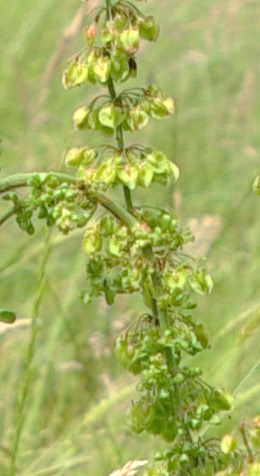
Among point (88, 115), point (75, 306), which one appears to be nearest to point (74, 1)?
point (75, 306)

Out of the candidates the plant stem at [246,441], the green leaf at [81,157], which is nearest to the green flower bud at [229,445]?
the plant stem at [246,441]

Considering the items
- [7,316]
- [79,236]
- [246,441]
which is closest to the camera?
[246,441]

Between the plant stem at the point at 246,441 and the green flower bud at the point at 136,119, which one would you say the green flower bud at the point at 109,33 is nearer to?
the green flower bud at the point at 136,119

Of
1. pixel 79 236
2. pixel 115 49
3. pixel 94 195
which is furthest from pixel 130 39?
pixel 79 236

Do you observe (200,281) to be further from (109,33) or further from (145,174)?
(109,33)

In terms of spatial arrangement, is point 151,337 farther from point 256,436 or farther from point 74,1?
point 74,1

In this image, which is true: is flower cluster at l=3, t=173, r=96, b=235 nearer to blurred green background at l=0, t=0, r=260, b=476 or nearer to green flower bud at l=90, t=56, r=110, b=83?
green flower bud at l=90, t=56, r=110, b=83
